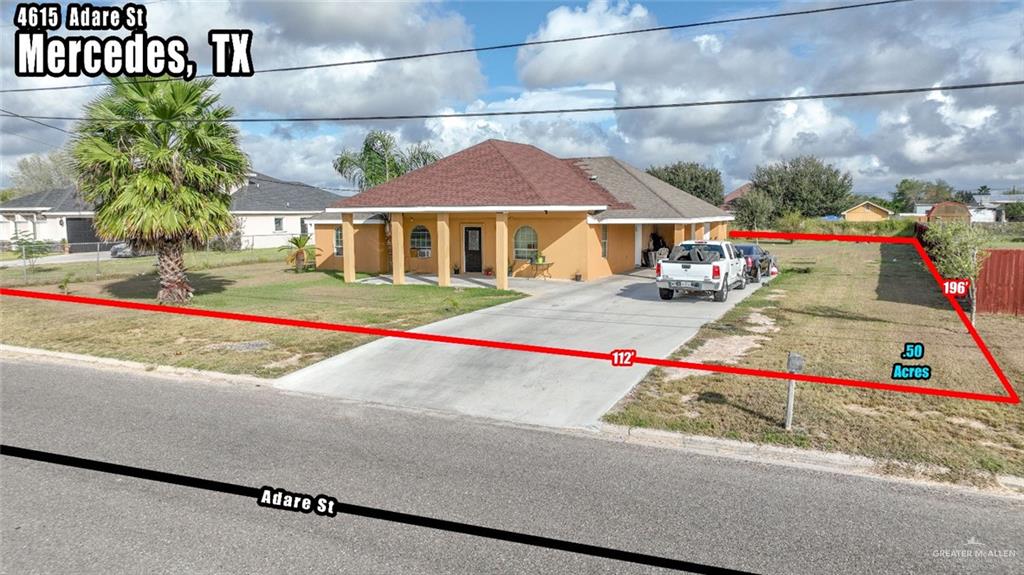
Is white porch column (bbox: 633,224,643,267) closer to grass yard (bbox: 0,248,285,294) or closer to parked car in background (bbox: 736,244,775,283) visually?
parked car in background (bbox: 736,244,775,283)

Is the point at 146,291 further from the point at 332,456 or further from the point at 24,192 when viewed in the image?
the point at 24,192

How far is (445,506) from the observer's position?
19.2ft

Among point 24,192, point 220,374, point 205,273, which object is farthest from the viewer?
point 24,192

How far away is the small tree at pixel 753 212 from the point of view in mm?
57781

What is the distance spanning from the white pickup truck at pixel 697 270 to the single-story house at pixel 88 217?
3324 centimetres

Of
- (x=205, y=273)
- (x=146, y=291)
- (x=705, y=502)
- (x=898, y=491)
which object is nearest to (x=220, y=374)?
(x=705, y=502)

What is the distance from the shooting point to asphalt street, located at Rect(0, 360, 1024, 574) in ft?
16.4

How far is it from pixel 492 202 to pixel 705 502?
54.9ft

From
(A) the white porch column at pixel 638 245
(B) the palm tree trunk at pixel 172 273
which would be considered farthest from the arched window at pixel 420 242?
(B) the palm tree trunk at pixel 172 273

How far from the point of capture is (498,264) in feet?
71.7

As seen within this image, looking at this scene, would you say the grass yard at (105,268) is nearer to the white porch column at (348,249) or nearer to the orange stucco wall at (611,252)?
the white porch column at (348,249)

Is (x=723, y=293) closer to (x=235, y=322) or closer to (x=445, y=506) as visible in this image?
(x=235, y=322)

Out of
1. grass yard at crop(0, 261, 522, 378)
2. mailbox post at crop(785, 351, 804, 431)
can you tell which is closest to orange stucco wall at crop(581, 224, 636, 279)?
grass yard at crop(0, 261, 522, 378)

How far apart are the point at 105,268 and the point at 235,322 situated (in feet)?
70.5
